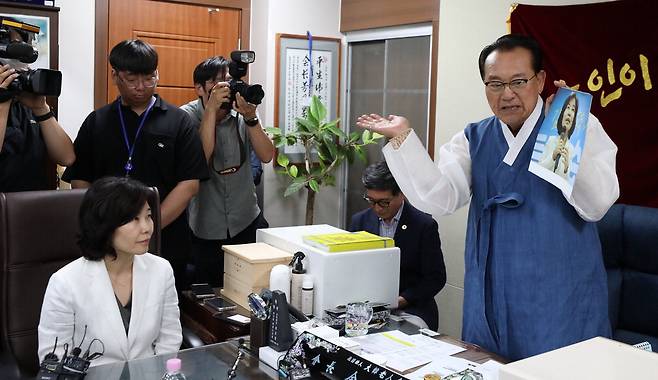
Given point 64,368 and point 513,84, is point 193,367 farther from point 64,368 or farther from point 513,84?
point 513,84

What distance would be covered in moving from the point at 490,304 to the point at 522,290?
112 millimetres

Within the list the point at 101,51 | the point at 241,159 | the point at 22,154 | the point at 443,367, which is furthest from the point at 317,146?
the point at 443,367

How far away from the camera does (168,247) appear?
2.71 metres

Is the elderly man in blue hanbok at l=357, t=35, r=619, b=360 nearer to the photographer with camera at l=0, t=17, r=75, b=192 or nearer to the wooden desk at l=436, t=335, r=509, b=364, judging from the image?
the wooden desk at l=436, t=335, r=509, b=364

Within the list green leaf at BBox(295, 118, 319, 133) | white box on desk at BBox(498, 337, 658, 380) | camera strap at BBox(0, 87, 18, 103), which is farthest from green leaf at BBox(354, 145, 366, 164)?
white box on desk at BBox(498, 337, 658, 380)

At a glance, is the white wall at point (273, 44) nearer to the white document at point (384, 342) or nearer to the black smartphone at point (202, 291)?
the black smartphone at point (202, 291)

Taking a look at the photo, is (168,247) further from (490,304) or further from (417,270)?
(490,304)

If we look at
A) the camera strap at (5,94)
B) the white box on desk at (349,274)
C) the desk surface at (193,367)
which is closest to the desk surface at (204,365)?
the desk surface at (193,367)

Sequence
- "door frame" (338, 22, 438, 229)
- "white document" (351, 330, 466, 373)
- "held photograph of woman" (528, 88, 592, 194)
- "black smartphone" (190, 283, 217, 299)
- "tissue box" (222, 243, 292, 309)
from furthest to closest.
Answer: "door frame" (338, 22, 438, 229) → "black smartphone" (190, 283, 217, 299) → "tissue box" (222, 243, 292, 309) → "white document" (351, 330, 466, 373) → "held photograph of woman" (528, 88, 592, 194)

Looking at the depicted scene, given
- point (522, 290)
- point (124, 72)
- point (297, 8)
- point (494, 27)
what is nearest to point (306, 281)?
point (522, 290)

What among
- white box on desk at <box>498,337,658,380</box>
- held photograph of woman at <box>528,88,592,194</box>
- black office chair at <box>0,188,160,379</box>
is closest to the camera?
white box on desk at <box>498,337,658,380</box>

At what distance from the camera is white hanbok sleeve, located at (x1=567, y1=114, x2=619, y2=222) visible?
4.93ft

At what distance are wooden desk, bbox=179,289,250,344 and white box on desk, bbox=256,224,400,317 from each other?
0.25 m

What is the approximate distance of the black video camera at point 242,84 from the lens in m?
2.80
